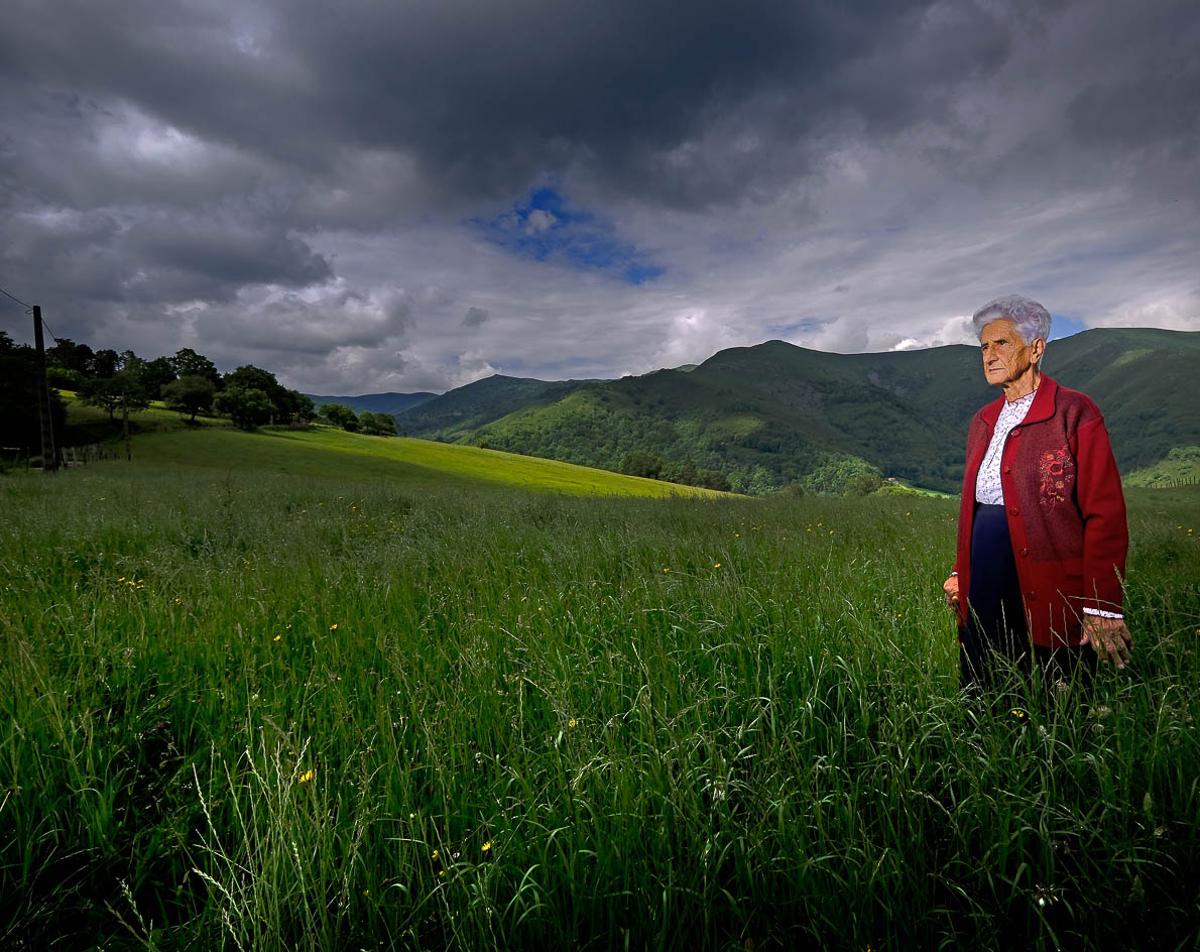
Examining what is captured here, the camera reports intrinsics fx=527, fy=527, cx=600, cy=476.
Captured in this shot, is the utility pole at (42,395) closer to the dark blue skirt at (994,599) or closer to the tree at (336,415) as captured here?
the dark blue skirt at (994,599)

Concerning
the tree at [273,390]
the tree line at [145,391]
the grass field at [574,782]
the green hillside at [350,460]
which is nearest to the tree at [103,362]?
the tree line at [145,391]

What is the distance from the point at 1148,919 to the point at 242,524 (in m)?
9.45

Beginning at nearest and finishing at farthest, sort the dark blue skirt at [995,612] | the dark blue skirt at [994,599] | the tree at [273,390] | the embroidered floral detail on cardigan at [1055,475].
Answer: the embroidered floral detail on cardigan at [1055,475] → the dark blue skirt at [995,612] → the dark blue skirt at [994,599] → the tree at [273,390]

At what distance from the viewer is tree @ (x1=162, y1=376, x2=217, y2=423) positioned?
5941cm

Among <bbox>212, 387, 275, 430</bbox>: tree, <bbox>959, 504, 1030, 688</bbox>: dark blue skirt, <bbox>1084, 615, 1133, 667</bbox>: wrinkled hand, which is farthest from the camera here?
<bbox>212, 387, 275, 430</bbox>: tree

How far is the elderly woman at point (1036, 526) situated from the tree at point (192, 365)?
93810 millimetres

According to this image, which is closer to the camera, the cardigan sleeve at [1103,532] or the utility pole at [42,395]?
the cardigan sleeve at [1103,532]

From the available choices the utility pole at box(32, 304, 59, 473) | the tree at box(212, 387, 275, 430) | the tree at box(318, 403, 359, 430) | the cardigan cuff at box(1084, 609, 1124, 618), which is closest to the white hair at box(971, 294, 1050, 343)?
the cardigan cuff at box(1084, 609, 1124, 618)

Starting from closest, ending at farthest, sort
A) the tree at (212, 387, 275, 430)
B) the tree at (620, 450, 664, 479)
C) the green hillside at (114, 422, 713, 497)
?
1. the green hillside at (114, 422, 713, 497)
2. the tree at (212, 387, 275, 430)
3. the tree at (620, 450, 664, 479)

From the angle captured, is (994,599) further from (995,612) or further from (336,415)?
(336,415)

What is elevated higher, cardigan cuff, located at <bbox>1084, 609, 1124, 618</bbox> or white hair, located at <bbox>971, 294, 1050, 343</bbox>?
white hair, located at <bbox>971, 294, 1050, 343</bbox>

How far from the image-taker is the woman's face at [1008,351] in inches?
100.0

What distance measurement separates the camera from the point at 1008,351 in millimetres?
2559

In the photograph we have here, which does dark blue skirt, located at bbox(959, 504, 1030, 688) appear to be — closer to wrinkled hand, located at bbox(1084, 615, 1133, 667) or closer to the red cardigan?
the red cardigan
